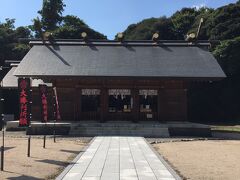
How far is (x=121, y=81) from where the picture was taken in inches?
968

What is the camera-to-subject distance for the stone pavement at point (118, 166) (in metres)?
9.11

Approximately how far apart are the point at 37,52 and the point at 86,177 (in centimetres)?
1923

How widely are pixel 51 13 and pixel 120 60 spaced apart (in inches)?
1476

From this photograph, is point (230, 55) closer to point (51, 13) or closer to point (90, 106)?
point (90, 106)

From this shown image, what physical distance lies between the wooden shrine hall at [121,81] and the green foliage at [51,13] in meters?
34.8

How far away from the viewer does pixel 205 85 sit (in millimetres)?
35656

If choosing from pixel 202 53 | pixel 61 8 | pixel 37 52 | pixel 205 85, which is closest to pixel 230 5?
pixel 205 85

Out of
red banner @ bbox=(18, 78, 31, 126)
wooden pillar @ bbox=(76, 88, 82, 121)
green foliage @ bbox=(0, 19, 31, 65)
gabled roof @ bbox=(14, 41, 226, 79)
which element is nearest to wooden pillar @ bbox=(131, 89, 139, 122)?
gabled roof @ bbox=(14, 41, 226, 79)

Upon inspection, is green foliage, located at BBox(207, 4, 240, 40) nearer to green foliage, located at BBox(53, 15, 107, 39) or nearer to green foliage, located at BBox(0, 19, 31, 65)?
green foliage, located at BBox(53, 15, 107, 39)

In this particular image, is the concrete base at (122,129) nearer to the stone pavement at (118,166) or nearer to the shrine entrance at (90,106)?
the shrine entrance at (90,106)

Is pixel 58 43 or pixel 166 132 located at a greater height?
pixel 58 43

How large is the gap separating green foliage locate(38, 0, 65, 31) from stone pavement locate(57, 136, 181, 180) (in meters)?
47.9

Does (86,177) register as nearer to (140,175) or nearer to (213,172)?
(140,175)

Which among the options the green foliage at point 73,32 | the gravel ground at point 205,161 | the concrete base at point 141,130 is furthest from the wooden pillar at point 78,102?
the green foliage at point 73,32
